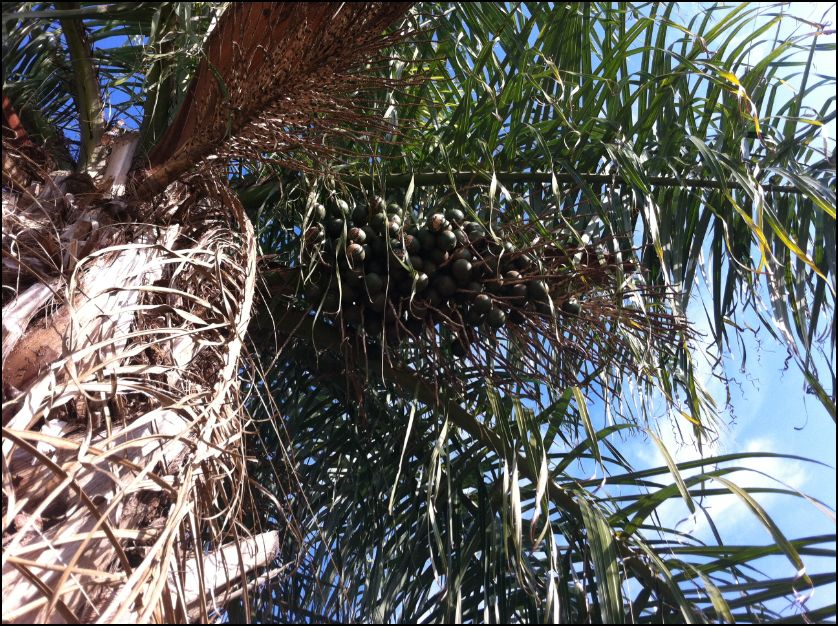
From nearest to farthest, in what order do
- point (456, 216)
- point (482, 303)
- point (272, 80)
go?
point (272, 80) < point (482, 303) < point (456, 216)

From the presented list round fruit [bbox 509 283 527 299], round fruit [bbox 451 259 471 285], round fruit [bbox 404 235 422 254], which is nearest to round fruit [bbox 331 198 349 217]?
round fruit [bbox 404 235 422 254]

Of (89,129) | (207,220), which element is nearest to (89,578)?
(207,220)

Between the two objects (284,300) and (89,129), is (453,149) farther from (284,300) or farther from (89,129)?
(89,129)

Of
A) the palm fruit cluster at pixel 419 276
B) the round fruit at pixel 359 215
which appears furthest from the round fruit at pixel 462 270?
the round fruit at pixel 359 215

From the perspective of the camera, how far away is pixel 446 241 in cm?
137

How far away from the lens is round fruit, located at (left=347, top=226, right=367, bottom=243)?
1.39m

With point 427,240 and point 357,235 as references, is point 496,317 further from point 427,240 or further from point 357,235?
point 357,235

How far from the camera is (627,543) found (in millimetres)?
1298

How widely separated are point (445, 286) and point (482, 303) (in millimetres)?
74

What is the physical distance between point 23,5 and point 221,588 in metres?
0.85

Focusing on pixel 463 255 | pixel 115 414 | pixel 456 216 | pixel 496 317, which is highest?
pixel 456 216

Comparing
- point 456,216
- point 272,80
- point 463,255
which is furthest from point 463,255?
point 272,80

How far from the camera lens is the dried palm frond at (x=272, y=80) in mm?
1085

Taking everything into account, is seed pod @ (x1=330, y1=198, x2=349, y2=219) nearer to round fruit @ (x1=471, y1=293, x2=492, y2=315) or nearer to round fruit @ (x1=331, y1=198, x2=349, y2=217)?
round fruit @ (x1=331, y1=198, x2=349, y2=217)
